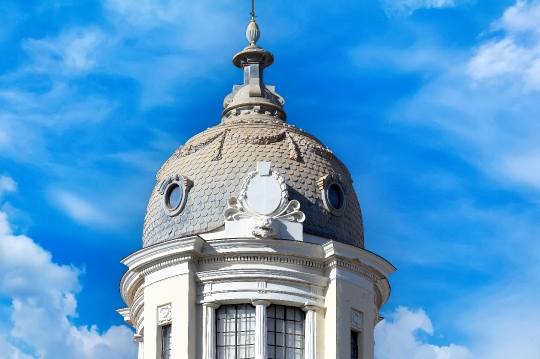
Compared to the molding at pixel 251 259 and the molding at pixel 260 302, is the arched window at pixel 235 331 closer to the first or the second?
the molding at pixel 260 302

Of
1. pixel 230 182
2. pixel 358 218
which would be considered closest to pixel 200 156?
pixel 230 182

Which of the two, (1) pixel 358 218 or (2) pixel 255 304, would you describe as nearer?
(2) pixel 255 304

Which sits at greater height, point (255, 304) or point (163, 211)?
point (163, 211)

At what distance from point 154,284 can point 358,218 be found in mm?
8797

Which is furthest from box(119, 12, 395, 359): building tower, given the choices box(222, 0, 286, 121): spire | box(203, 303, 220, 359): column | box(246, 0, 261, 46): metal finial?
box(246, 0, 261, 46): metal finial

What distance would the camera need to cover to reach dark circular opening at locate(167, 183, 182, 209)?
64.1 meters

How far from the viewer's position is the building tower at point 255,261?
6134 cm

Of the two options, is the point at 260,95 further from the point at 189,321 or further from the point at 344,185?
the point at 189,321

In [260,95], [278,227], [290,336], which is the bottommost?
[290,336]

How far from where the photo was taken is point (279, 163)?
6425 cm

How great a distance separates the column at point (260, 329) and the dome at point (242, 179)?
11.2ft

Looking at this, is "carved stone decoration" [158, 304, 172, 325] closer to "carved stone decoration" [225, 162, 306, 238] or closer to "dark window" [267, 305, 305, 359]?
"dark window" [267, 305, 305, 359]

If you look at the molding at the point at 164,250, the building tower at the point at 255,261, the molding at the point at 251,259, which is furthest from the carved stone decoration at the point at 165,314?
the molding at the point at 251,259

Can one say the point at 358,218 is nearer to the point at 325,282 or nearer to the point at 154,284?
the point at 325,282
